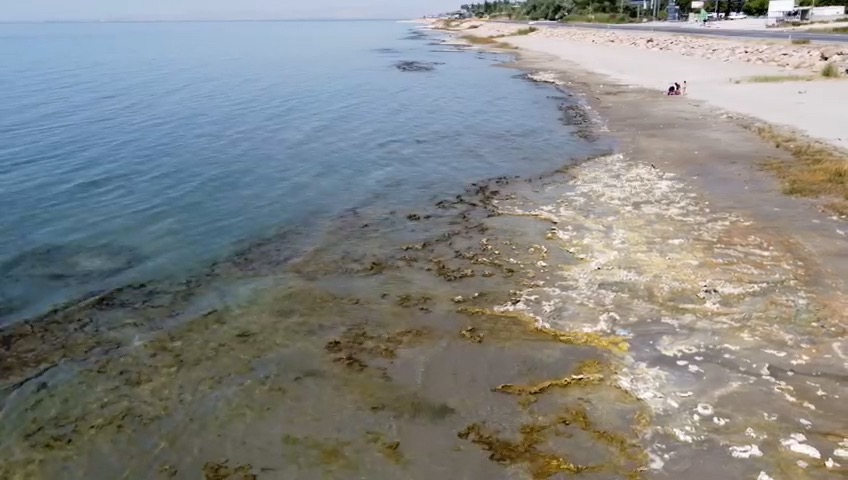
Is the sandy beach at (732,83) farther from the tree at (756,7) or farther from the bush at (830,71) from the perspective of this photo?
the tree at (756,7)

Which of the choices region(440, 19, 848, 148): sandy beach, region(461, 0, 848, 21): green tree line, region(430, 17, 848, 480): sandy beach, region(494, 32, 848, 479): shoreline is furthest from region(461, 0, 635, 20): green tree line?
region(430, 17, 848, 480): sandy beach

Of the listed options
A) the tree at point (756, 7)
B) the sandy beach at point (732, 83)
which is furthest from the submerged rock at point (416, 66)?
the tree at point (756, 7)

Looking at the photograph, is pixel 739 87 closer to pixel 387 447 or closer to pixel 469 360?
pixel 469 360

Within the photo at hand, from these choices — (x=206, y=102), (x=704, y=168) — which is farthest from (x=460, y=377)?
(x=206, y=102)

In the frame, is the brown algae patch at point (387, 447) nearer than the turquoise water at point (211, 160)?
Yes

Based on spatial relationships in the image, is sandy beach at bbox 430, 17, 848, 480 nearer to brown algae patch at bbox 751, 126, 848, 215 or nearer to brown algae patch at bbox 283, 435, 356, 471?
brown algae patch at bbox 751, 126, 848, 215
